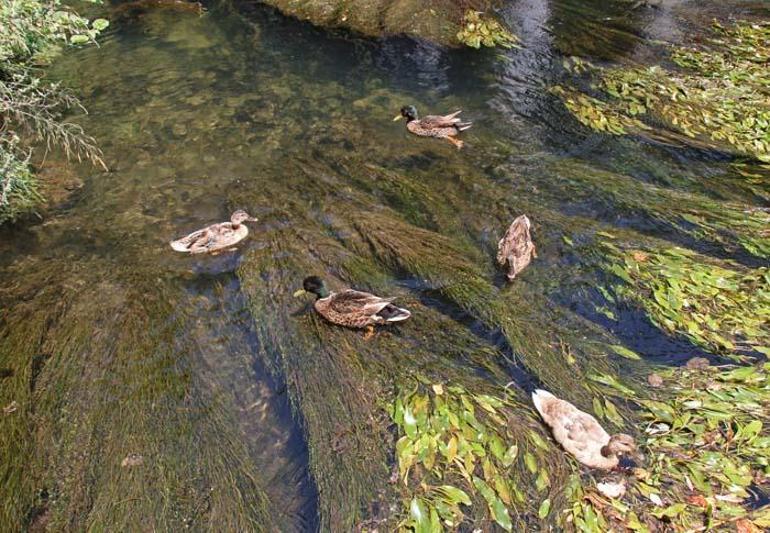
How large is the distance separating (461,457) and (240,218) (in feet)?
15.7

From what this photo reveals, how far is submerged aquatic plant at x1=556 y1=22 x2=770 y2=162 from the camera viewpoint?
946 cm

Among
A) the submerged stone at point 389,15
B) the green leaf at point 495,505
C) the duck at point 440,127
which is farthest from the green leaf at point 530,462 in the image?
the submerged stone at point 389,15

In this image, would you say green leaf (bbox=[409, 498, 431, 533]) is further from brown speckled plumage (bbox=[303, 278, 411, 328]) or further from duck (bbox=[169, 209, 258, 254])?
duck (bbox=[169, 209, 258, 254])

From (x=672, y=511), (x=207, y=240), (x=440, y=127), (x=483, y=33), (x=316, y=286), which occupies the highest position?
(x=483, y=33)

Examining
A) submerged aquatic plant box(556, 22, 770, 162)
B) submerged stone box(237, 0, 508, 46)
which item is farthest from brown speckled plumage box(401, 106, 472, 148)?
submerged stone box(237, 0, 508, 46)

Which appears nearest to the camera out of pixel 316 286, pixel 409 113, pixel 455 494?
pixel 455 494

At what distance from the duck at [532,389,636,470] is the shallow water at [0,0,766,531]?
0.52m

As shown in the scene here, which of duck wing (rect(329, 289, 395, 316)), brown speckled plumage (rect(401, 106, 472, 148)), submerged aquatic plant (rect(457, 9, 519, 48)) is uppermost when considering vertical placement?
submerged aquatic plant (rect(457, 9, 519, 48))

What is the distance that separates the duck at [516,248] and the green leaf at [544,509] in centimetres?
302

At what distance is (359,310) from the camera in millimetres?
5965

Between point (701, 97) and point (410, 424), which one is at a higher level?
point (701, 97)

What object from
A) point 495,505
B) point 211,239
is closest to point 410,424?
point 495,505

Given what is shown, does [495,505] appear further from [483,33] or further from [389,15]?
[389,15]

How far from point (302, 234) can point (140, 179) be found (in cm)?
338
